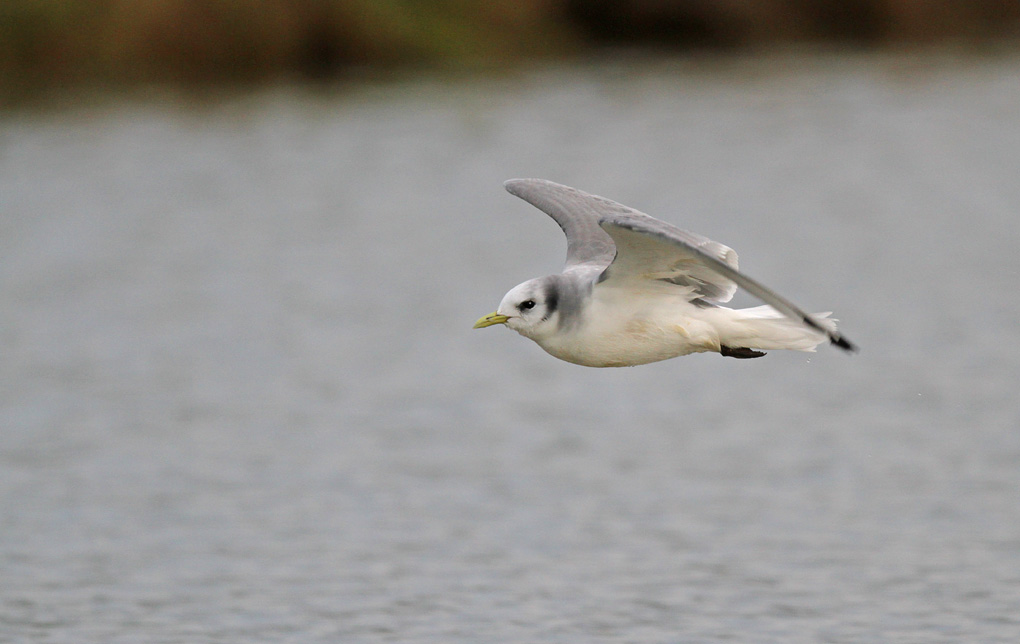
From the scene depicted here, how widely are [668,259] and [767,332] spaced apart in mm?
604

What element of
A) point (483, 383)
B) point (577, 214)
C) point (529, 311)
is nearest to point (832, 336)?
point (529, 311)

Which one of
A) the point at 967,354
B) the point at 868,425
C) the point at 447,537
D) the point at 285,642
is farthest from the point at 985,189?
the point at 285,642

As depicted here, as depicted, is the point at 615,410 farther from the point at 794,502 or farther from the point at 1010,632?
the point at 1010,632

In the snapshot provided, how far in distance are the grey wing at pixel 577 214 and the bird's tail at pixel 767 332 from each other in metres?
1.01

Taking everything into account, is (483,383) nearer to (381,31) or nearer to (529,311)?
(529,311)

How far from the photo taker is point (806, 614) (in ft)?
34.2

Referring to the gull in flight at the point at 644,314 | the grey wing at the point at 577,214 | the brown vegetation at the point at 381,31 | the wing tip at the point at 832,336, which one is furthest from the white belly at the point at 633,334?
the brown vegetation at the point at 381,31

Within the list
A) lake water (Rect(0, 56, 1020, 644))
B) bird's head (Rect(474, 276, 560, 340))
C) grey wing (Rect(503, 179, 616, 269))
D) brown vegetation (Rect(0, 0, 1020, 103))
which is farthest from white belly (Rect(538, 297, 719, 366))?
brown vegetation (Rect(0, 0, 1020, 103))

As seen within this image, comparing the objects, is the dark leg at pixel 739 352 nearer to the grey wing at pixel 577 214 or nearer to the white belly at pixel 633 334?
the white belly at pixel 633 334

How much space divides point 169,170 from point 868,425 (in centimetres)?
1457

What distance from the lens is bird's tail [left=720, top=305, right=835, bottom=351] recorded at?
25.8 feet

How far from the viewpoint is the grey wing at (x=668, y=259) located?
23.2 feet

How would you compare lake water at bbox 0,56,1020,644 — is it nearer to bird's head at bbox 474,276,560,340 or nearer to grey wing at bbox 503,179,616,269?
grey wing at bbox 503,179,616,269

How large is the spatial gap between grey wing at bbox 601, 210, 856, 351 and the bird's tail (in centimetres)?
23
